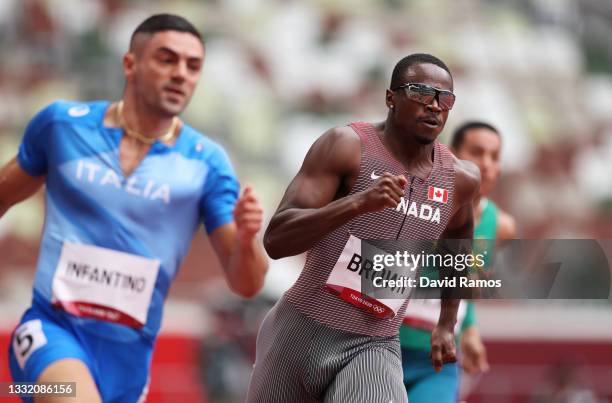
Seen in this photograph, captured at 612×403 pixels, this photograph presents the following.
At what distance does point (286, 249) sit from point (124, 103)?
2.09 metres

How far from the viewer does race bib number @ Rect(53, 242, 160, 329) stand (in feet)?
18.5

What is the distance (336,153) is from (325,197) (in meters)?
0.18

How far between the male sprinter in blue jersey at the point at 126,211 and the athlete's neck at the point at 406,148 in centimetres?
97

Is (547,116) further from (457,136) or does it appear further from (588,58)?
(457,136)

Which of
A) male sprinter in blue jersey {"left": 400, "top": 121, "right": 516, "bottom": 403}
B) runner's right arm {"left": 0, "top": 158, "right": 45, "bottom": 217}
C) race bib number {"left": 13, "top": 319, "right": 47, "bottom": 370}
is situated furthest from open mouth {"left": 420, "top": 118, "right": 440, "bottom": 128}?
runner's right arm {"left": 0, "top": 158, "right": 45, "bottom": 217}

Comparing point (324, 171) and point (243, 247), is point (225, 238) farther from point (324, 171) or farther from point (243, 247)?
point (324, 171)

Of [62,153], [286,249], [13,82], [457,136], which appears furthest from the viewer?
[13,82]

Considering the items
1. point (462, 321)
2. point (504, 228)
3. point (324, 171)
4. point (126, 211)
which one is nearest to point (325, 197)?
point (324, 171)

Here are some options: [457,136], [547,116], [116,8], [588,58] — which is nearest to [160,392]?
[116,8]

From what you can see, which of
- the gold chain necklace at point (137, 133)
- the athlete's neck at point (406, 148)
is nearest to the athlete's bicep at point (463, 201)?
the athlete's neck at point (406, 148)

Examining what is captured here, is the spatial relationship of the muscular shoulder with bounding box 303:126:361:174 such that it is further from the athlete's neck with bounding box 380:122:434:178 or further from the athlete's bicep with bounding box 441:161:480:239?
the athlete's bicep with bounding box 441:161:480:239

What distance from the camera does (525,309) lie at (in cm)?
1429

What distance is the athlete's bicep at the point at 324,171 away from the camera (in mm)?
4402

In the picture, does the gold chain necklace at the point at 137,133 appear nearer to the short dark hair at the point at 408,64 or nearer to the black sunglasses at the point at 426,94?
the short dark hair at the point at 408,64
